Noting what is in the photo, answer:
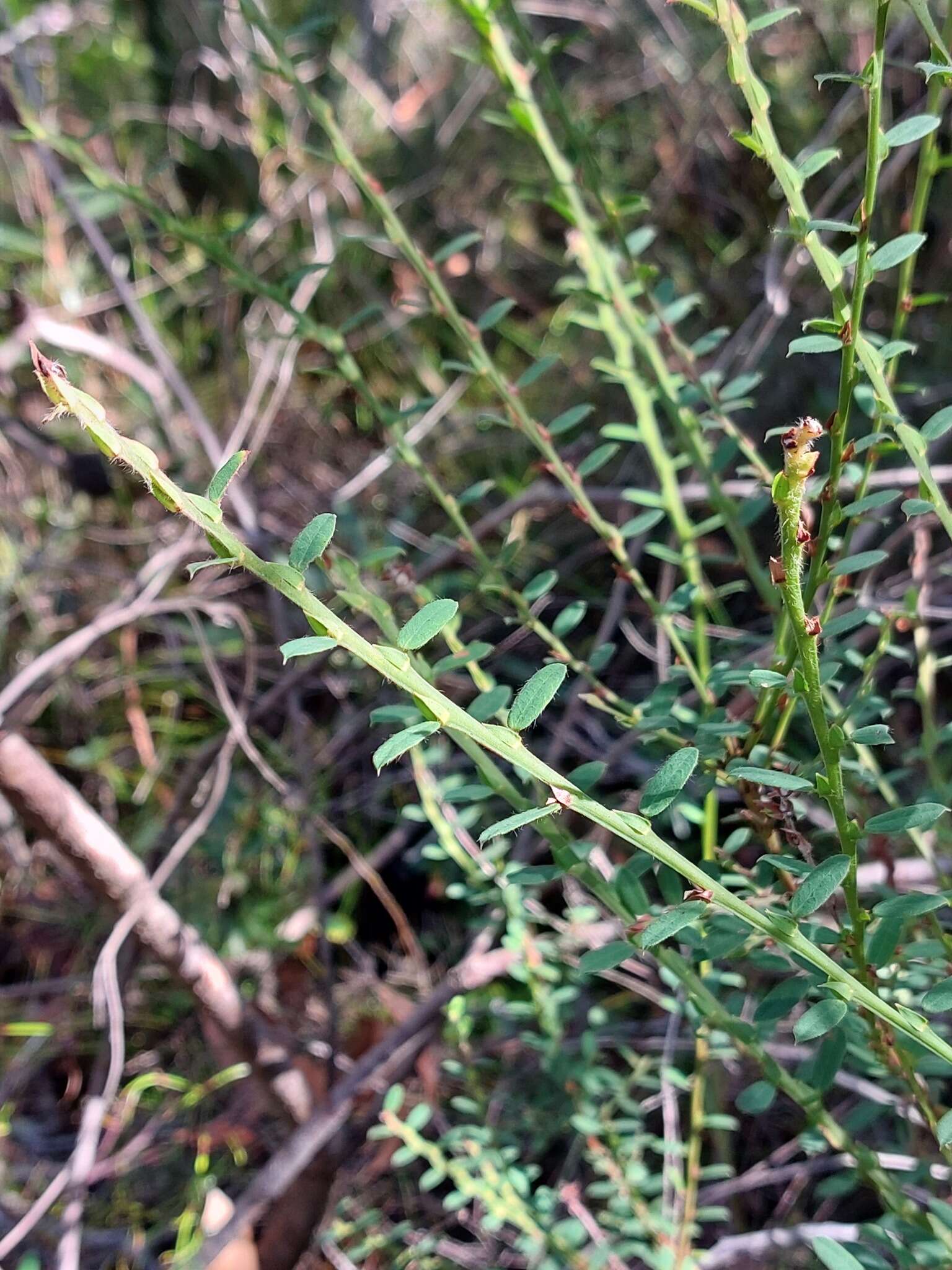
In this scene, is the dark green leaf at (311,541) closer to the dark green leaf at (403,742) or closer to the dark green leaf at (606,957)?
the dark green leaf at (403,742)

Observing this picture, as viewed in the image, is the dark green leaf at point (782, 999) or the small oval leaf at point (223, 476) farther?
the dark green leaf at point (782, 999)

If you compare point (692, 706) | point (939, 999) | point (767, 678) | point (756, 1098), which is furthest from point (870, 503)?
point (692, 706)

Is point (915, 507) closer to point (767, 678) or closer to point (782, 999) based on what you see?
point (767, 678)

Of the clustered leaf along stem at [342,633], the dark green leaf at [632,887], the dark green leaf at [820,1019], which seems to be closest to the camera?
the clustered leaf along stem at [342,633]

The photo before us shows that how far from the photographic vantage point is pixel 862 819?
3.10 ft

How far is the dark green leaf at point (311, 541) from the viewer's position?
392 millimetres

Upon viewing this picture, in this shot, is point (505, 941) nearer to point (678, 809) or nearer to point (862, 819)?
point (678, 809)

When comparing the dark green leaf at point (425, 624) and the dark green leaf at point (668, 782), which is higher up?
the dark green leaf at point (425, 624)

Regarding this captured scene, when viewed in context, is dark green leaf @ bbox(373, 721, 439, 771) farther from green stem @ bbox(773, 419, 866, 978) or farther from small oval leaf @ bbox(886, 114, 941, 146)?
small oval leaf @ bbox(886, 114, 941, 146)

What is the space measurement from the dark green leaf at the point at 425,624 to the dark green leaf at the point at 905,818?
0.21 m

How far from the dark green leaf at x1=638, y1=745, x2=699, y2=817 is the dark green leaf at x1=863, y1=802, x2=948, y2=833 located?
98 mm

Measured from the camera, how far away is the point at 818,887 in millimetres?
445

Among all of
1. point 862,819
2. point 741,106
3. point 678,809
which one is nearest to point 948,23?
point 678,809

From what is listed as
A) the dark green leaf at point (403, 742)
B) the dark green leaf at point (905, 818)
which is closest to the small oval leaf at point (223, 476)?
the dark green leaf at point (403, 742)
